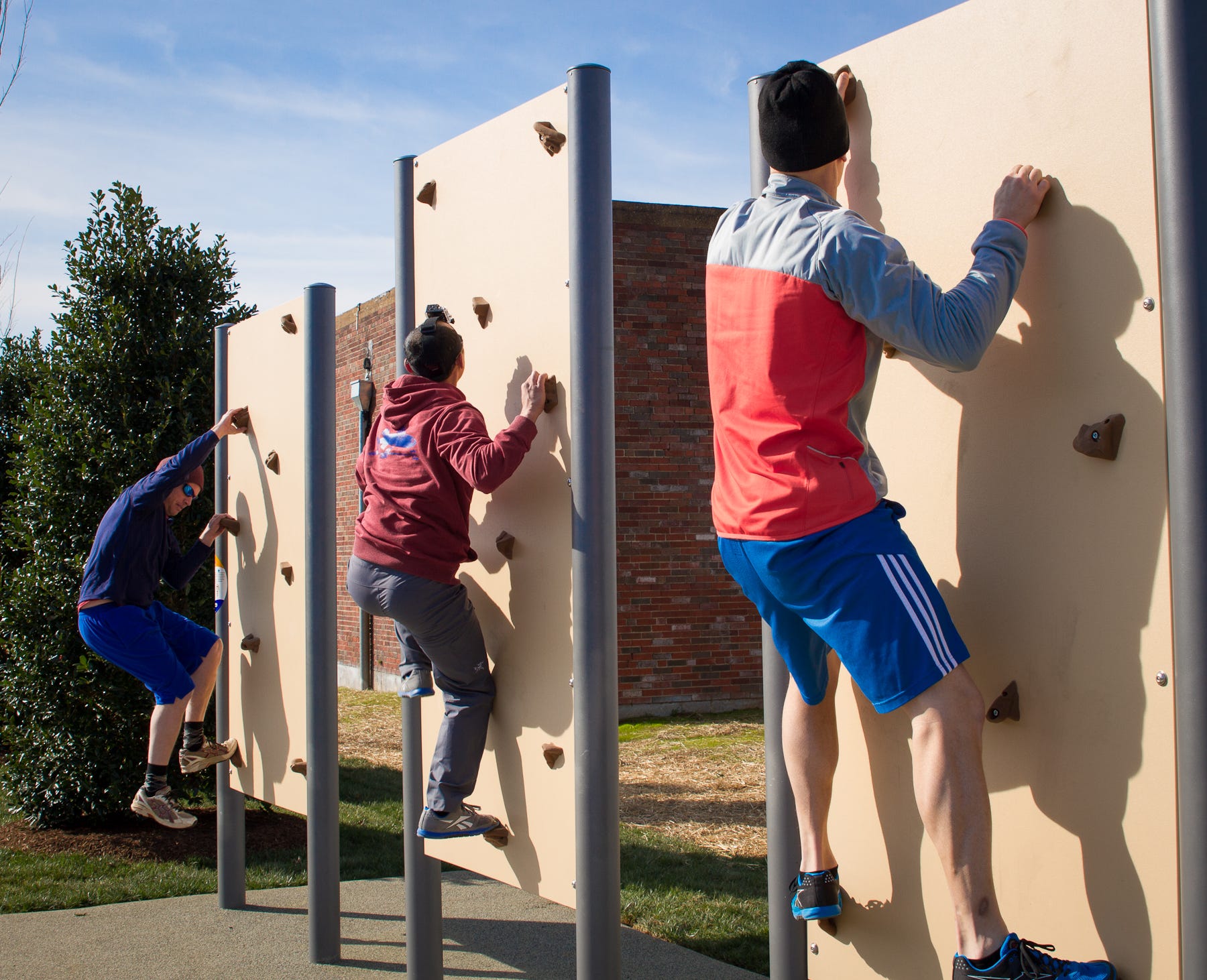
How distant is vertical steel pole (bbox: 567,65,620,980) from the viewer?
10.4 feet

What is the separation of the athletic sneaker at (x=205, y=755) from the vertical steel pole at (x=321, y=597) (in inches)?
25.8

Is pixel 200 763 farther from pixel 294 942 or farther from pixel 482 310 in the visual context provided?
pixel 482 310

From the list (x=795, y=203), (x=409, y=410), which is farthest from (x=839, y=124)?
(x=409, y=410)

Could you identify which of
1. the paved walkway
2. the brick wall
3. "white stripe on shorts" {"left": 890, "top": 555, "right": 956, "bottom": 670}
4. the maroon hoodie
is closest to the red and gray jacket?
"white stripe on shorts" {"left": 890, "top": 555, "right": 956, "bottom": 670}

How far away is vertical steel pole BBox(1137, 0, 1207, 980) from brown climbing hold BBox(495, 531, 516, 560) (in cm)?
205

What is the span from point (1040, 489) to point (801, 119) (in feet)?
2.84

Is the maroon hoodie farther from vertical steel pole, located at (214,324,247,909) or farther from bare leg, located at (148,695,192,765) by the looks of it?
vertical steel pole, located at (214,324,247,909)

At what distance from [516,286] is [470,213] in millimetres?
446

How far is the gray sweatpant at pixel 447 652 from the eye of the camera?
3445mm

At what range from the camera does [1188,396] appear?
1.91 m

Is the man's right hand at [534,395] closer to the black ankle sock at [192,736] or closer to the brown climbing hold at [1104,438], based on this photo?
the brown climbing hold at [1104,438]

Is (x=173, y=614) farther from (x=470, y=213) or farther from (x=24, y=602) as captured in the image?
(x=470, y=213)

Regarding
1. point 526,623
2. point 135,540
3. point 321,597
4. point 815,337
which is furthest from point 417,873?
point 815,337

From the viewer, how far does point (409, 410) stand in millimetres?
3537
